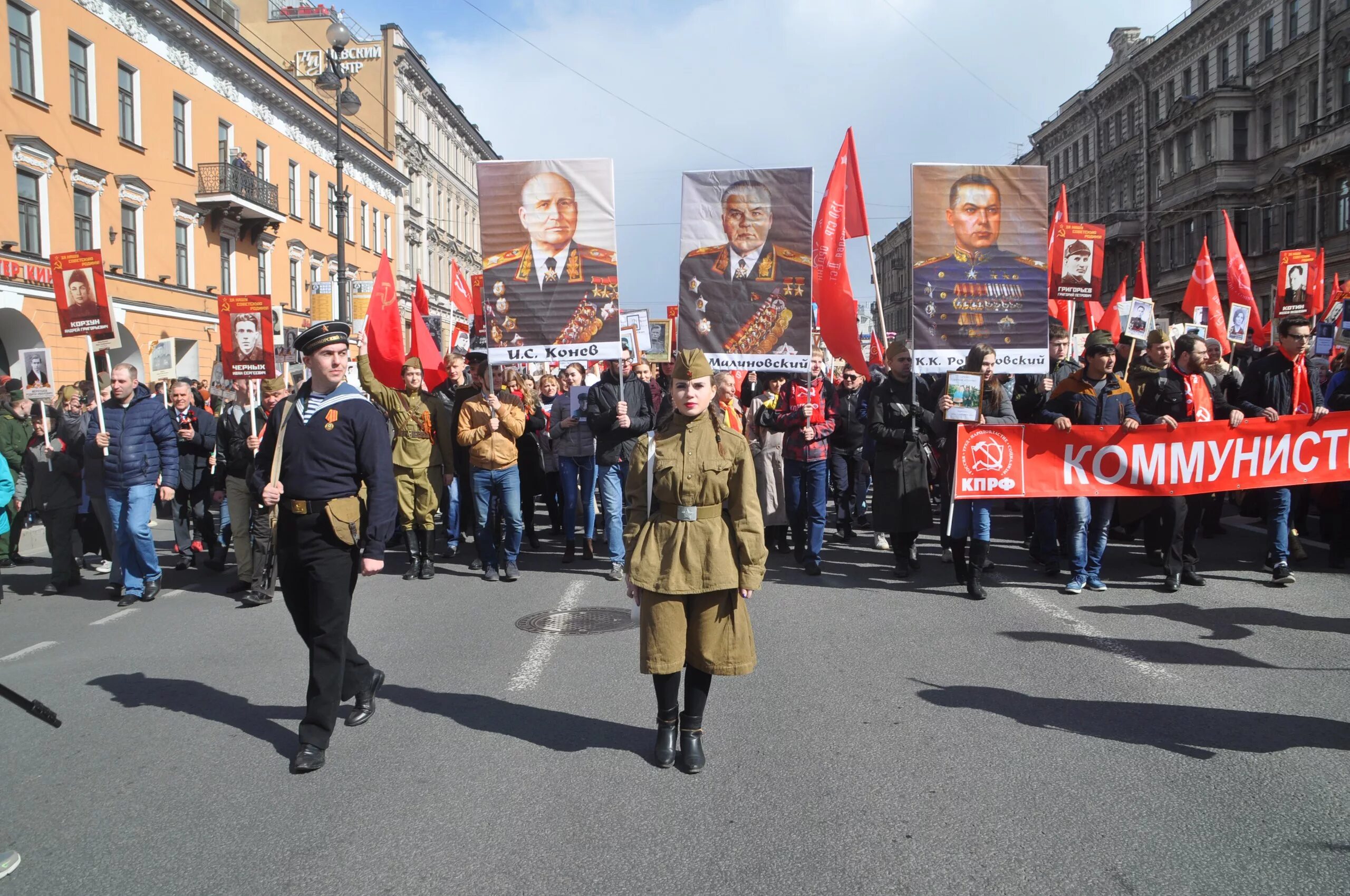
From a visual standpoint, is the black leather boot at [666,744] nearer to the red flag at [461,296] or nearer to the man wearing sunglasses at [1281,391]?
the man wearing sunglasses at [1281,391]

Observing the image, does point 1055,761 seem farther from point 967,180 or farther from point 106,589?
point 106,589

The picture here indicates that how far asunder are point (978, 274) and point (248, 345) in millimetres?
7588

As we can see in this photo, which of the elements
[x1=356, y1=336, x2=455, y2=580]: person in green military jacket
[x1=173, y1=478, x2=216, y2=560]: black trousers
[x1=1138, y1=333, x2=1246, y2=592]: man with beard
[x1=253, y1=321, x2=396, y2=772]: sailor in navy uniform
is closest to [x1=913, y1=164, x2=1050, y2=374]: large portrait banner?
[x1=1138, y1=333, x2=1246, y2=592]: man with beard

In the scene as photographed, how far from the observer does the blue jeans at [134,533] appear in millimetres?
9086

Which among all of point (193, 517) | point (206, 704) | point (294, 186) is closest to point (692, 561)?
point (206, 704)

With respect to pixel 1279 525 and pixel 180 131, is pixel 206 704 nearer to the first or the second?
pixel 1279 525

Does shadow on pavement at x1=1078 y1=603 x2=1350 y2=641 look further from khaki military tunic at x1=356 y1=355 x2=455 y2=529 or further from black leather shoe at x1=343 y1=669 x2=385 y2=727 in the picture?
khaki military tunic at x1=356 y1=355 x2=455 y2=529

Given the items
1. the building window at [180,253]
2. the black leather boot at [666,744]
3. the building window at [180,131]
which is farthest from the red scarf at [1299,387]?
the building window at [180,131]

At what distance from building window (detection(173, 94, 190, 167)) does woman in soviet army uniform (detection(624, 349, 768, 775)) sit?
30624 mm

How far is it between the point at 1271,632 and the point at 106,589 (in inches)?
390

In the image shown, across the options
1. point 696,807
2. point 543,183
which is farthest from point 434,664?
point 543,183

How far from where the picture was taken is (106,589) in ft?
33.3

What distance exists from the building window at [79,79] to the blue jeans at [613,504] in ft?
72.4

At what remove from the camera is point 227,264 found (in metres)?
34.3
